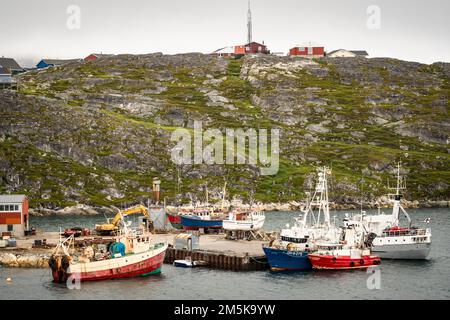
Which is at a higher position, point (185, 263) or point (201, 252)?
point (201, 252)

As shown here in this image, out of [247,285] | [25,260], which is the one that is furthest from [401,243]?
[25,260]

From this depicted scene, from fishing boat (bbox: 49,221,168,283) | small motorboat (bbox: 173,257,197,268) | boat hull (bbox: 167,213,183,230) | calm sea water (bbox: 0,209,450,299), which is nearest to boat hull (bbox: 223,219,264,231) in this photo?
boat hull (bbox: 167,213,183,230)

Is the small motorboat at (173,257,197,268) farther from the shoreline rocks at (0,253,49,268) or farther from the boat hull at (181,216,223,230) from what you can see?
the boat hull at (181,216,223,230)

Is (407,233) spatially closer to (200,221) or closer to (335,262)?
(335,262)

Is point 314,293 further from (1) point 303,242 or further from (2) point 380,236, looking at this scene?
(2) point 380,236

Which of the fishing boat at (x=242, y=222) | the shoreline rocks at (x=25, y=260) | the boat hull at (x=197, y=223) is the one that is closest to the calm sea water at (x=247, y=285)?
the shoreline rocks at (x=25, y=260)
